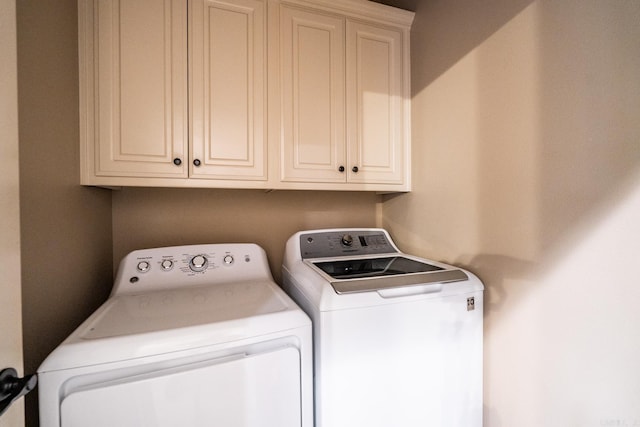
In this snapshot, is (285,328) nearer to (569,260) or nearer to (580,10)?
(569,260)

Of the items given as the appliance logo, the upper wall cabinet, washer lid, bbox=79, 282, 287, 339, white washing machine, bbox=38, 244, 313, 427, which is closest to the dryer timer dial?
washer lid, bbox=79, 282, 287, 339

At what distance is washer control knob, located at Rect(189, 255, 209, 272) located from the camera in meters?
1.13

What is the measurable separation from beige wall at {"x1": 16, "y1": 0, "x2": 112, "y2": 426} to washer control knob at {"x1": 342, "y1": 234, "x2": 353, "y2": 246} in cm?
112

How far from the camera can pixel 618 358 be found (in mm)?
660

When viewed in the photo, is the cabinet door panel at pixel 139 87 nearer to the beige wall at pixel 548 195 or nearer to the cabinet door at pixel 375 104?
the cabinet door at pixel 375 104

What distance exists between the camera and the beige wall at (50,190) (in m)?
0.67

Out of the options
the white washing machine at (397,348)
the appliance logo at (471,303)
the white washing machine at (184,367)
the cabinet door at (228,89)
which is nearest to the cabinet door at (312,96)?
the cabinet door at (228,89)

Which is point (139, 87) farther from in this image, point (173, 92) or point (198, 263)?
point (198, 263)

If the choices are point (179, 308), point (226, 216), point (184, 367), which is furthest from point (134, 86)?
point (184, 367)

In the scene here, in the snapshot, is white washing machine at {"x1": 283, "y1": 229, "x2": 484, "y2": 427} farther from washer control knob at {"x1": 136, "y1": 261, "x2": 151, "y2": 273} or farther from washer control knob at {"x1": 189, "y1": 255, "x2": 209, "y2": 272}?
washer control knob at {"x1": 136, "y1": 261, "x2": 151, "y2": 273}

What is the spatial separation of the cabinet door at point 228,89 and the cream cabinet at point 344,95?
0.11 meters

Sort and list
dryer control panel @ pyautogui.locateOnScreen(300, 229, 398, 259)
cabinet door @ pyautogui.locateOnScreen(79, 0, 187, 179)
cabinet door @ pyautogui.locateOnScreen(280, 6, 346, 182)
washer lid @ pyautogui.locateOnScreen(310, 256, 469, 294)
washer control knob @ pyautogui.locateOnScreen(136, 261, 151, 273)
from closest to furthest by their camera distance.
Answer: washer lid @ pyautogui.locateOnScreen(310, 256, 469, 294)
cabinet door @ pyautogui.locateOnScreen(79, 0, 187, 179)
washer control knob @ pyautogui.locateOnScreen(136, 261, 151, 273)
cabinet door @ pyautogui.locateOnScreen(280, 6, 346, 182)
dryer control panel @ pyautogui.locateOnScreen(300, 229, 398, 259)

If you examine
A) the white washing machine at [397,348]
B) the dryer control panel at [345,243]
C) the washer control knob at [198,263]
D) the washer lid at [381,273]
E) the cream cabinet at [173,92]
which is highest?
the cream cabinet at [173,92]

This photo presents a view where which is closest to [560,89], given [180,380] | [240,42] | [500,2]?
[500,2]
